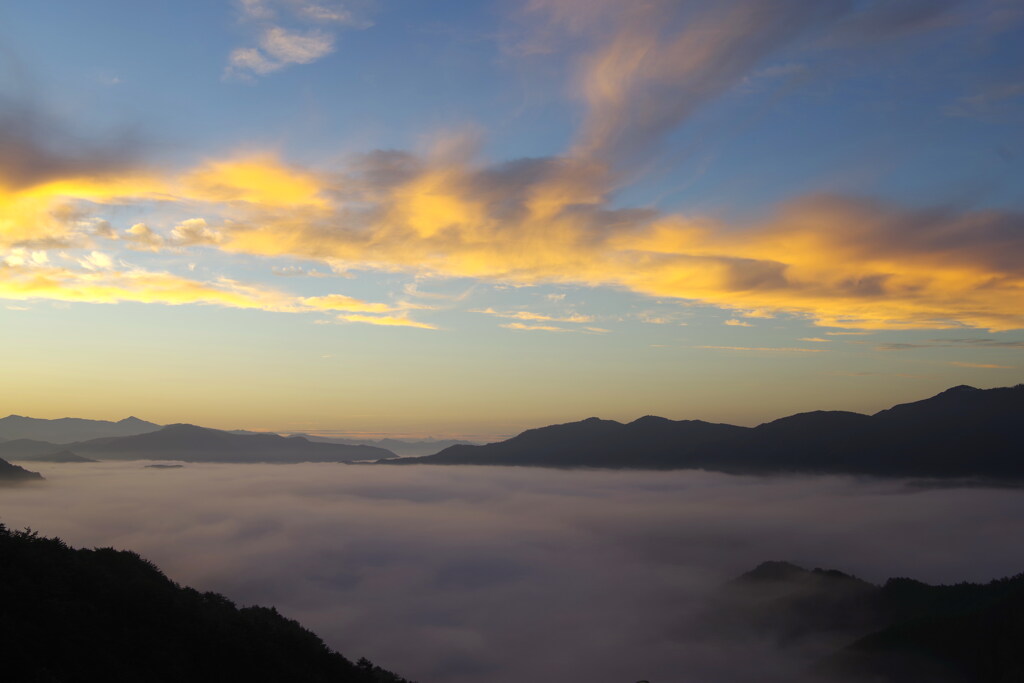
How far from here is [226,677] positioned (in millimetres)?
52531

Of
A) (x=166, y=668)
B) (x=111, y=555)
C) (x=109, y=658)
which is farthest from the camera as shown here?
(x=111, y=555)

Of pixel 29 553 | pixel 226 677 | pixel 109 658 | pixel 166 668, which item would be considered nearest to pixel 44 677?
pixel 109 658

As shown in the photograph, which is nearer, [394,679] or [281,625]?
[281,625]

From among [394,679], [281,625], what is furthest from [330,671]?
[394,679]

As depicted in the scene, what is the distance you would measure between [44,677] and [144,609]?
65.6 ft

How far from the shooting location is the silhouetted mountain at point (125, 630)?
1692 inches

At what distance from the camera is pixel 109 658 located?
4497cm

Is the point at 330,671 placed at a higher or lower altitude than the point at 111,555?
lower

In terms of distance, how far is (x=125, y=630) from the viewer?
165 ft

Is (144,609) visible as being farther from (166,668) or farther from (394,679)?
(394,679)

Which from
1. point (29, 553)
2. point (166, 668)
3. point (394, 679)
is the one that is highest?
point (29, 553)

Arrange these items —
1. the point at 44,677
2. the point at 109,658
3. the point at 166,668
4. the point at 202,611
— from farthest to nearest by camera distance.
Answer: the point at 202,611
the point at 166,668
the point at 109,658
the point at 44,677

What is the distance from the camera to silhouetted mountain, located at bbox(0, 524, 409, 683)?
43.0m

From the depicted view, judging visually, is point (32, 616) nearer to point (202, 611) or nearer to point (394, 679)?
point (202, 611)
